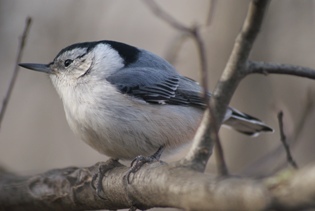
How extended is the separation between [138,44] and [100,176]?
3.56 metres

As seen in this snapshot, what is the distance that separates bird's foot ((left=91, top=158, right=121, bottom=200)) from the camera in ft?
7.83

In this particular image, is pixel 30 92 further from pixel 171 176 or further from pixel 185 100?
pixel 171 176

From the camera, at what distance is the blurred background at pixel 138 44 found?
4.75 m

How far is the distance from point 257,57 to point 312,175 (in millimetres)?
3623

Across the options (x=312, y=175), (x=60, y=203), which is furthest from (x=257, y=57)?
(x=312, y=175)

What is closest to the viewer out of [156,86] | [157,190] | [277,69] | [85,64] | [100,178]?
[157,190]

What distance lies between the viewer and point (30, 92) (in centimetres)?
565

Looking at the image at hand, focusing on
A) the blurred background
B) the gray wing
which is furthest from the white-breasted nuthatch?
the blurred background

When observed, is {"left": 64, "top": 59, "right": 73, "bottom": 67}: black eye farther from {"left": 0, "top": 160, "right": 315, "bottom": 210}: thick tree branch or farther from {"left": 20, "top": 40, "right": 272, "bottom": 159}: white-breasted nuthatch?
{"left": 0, "top": 160, "right": 315, "bottom": 210}: thick tree branch

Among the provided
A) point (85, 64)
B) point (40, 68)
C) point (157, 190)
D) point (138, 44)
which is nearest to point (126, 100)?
point (85, 64)

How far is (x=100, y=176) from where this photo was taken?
2467mm

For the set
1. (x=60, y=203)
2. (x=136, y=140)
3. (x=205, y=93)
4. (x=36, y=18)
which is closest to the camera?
(x=205, y=93)

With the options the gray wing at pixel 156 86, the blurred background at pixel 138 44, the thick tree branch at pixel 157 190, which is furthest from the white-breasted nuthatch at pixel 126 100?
the blurred background at pixel 138 44

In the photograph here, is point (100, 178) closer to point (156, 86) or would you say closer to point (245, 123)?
point (156, 86)
